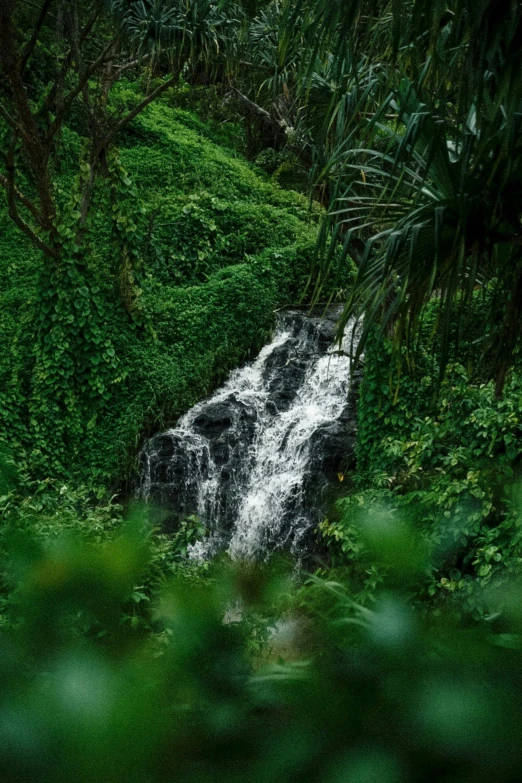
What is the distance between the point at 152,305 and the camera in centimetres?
1259

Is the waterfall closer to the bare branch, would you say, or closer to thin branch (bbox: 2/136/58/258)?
thin branch (bbox: 2/136/58/258)

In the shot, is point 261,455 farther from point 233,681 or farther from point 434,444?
point 233,681

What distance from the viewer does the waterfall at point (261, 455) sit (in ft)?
32.3

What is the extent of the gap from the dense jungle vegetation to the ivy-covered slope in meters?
0.05

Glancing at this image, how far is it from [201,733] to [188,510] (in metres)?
9.76

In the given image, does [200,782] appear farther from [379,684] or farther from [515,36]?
[515,36]

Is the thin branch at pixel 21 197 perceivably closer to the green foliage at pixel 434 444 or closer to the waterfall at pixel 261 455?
the waterfall at pixel 261 455

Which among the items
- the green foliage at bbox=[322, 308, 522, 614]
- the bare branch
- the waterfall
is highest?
the bare branch

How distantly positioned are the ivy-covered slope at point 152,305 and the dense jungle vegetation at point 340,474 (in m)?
0.05

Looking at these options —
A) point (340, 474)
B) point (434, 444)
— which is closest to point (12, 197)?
point (340, 474)

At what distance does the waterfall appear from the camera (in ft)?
32.3

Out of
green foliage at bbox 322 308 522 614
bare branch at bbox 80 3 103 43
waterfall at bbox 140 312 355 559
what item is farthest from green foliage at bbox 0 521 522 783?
bare branch at bbox 80 3 103 43

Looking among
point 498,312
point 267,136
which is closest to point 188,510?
point 498,312

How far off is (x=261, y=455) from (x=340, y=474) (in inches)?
48.4
